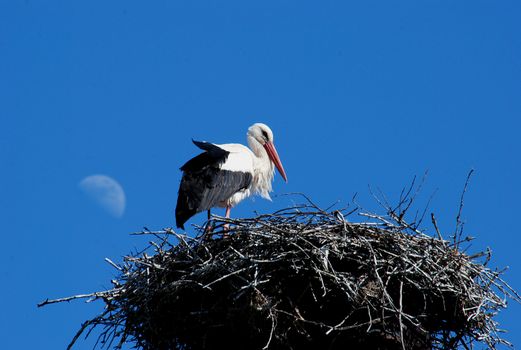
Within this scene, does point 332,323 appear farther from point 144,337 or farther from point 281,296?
point 144,337

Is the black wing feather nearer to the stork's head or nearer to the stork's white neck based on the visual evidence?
the stork's white neck

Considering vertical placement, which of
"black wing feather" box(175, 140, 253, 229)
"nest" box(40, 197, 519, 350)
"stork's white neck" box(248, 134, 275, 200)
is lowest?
"nest" box(40, 197, 519, 350)

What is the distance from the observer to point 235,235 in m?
5.30

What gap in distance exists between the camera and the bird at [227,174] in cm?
691

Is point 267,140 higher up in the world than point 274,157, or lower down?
higher up

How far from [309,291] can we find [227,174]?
2.38 metres

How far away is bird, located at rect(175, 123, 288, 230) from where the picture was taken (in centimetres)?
691

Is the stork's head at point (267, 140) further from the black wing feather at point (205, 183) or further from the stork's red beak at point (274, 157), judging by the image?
the black wing feather at point (205, 183)

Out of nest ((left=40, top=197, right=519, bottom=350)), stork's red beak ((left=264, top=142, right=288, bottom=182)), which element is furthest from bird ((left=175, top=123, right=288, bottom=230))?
nest ((left=40, top=197, right=519, bottom=350))

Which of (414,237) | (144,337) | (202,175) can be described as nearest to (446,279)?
(414,237)

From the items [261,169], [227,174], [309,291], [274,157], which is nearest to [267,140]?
[274,157]

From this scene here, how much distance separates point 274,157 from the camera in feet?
26.1

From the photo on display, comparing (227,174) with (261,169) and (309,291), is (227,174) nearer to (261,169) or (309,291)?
(261,169)

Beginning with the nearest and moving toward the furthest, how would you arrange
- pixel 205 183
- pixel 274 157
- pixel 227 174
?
pixel 205 183, pixel 227 174, pixel 274 157
